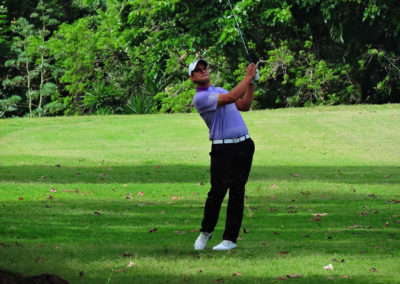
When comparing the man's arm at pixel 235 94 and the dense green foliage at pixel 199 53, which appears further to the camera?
the dense green foliage at pixel 199 53

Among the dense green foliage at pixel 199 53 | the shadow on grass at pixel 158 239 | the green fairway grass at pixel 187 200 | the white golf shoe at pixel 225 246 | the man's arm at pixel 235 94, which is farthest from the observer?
the dense green foliage at pixel 199 53

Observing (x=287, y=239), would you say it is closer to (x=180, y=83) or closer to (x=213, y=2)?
(x=213, y=2)

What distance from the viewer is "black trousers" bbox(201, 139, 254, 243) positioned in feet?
22.9

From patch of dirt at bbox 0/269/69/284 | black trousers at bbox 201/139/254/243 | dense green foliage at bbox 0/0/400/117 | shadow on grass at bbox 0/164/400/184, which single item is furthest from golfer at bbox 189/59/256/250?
dense green foliage at bbox 0/0/400/117

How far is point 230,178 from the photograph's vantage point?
7.09 meters

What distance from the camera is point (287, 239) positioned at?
8.16m

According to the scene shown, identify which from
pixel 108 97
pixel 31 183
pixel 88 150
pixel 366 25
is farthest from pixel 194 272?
pixel 108 97

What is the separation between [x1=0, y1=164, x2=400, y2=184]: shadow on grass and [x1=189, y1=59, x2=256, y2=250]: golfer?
754 centimetres

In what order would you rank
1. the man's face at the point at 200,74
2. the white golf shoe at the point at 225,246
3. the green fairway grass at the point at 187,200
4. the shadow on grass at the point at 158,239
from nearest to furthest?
1. the shadow on grass at the point at 158,239
2. the green fairway grass at the point at 187,200
3. the man's face at the point at 200,74
4. the white golf shoe at the point at 225,246

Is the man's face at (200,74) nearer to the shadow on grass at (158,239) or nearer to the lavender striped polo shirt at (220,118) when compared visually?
the lavender striped polo shirt at (220,118)

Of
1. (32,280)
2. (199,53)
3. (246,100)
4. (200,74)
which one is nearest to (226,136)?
(246,100)

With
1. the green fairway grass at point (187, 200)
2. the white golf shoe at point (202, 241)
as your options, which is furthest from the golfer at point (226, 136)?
the green fairway grass at point (187, 200)

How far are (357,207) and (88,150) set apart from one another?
1085cm

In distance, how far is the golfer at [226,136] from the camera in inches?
272
